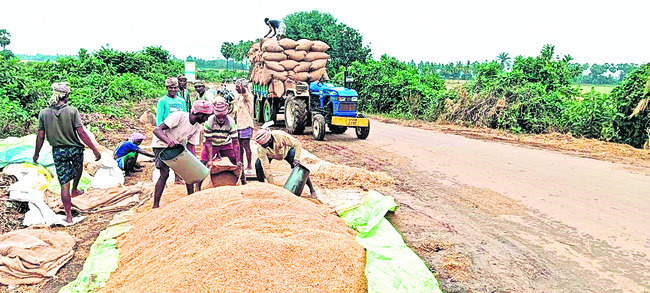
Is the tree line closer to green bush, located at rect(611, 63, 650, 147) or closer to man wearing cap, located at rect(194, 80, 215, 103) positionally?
green bush, located at rect(611, 63, 650, 147)

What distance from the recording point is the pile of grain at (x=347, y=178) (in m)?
6.98

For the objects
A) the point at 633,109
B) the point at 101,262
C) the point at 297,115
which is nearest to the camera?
the point at 101,262

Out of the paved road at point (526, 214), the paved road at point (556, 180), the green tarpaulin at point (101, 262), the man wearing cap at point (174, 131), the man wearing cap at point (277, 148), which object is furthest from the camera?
the man wearing cap at point (277, 148)

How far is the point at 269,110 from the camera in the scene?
14203 millimetres

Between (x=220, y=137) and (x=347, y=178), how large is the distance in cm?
208

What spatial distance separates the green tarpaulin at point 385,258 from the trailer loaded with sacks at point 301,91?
6.49 m

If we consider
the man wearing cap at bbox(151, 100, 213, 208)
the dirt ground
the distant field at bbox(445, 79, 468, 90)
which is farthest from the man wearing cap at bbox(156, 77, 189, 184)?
the distant field at bbox(445, 79, 468, 90)

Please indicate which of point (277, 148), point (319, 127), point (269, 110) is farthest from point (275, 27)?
point (277, 148)

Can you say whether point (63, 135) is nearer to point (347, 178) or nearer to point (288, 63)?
point (347, 178)

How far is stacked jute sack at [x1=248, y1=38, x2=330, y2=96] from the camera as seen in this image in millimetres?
13172

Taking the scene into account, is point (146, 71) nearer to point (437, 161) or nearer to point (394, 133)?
point (394, 133)

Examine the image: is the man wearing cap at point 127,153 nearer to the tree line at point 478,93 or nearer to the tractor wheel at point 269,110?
the tree line at point 478,93

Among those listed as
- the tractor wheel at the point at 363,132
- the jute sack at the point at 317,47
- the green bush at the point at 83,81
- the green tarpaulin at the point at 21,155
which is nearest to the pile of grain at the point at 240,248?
the green tarpaulin at the point at 21,155

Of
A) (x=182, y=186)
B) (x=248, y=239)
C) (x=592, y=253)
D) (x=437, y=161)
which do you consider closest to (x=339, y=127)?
(x=437, y=161)
